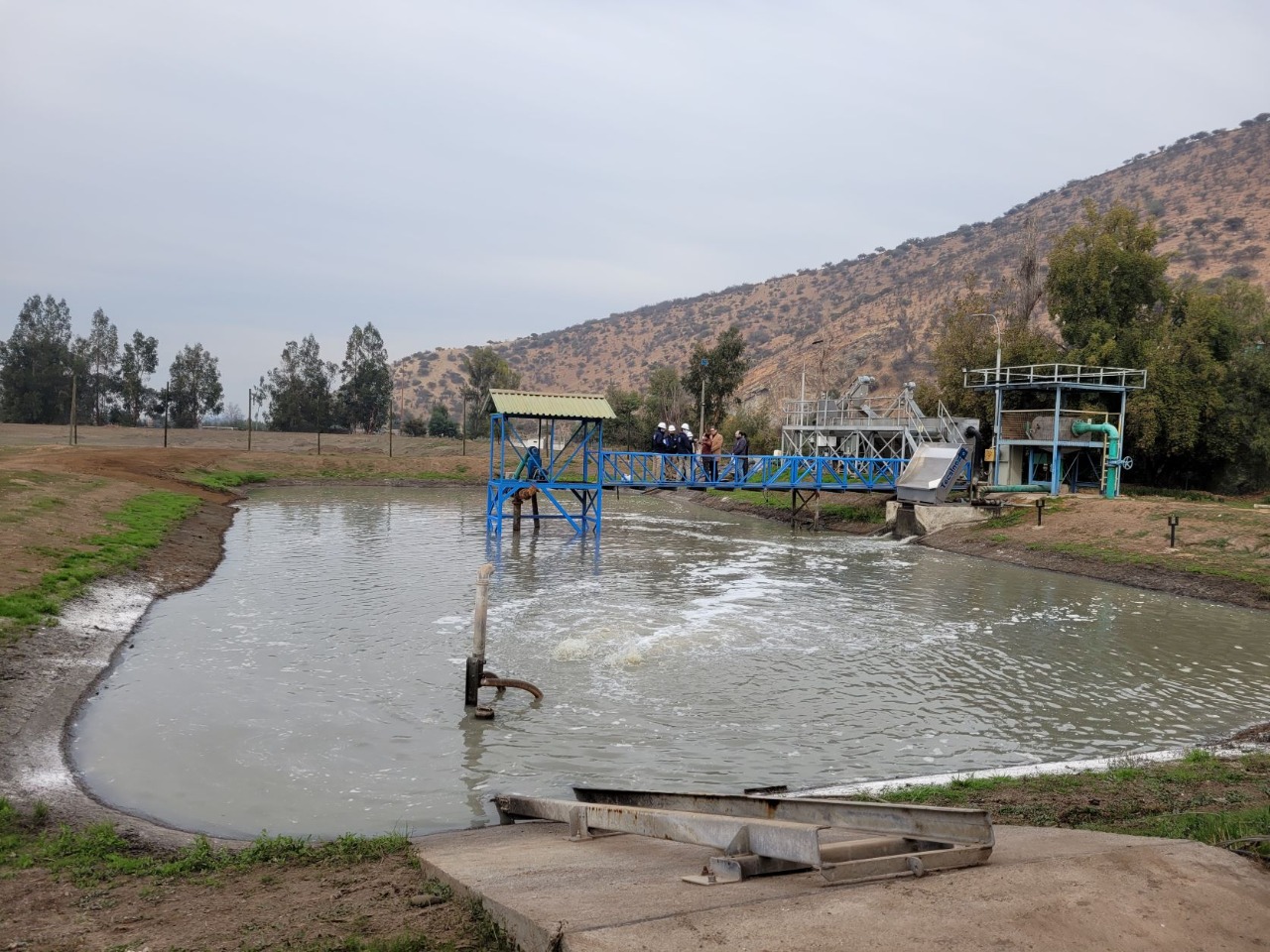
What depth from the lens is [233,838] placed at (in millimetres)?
8195

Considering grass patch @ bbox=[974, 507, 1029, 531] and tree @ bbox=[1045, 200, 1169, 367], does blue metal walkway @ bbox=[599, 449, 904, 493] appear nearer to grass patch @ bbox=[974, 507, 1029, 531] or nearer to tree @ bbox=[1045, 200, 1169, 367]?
grass patch @ bbox=[974, 507, 1029, 531]

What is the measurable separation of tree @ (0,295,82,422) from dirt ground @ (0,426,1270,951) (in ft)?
44.3

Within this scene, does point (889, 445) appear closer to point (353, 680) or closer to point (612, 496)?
point (612, 496)

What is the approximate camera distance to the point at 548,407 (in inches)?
1184

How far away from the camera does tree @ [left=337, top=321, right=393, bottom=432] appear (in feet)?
268

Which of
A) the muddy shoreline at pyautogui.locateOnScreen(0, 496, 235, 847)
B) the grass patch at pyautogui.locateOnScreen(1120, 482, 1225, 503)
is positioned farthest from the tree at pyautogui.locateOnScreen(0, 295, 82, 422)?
the grass patch at pyautogui.locateOnScreen(1120, 482, 1225, 503)

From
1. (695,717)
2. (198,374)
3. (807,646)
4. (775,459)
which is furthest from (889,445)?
(198,374)

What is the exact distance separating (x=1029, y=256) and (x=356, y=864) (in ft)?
150

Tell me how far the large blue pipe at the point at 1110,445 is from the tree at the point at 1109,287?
215 inches

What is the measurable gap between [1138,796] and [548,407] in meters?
23.1

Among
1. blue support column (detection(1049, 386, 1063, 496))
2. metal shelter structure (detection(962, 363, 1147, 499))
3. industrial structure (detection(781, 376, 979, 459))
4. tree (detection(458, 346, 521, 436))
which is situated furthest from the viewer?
tree (detection(458, 346, 521, 436))

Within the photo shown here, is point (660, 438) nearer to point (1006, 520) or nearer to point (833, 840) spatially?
point (1006, 520)

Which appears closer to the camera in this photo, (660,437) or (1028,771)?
(1028,771)

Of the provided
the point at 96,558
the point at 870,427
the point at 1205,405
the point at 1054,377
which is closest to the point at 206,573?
the point at 96,558
